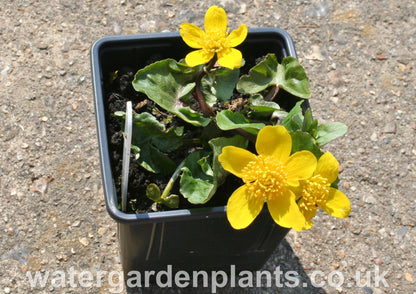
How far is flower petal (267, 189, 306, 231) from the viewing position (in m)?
0.83

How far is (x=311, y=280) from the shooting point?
53.8 inches

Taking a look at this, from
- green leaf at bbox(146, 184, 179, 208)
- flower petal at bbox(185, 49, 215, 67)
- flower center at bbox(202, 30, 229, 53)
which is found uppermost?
flower center at bbox(202, 30, 229, 53)

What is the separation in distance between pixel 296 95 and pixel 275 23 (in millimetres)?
810

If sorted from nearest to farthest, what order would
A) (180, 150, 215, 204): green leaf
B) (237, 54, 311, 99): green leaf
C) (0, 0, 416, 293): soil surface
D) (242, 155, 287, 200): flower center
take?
1. (242, 155, 287, 200): flower center
2. (180, 150, 215, 204): green leaf
3. (237, 54, 311, 99): green leaf
4. (0, 0, 416, 293): soil surface

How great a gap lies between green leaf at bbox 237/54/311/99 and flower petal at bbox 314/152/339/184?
211mm

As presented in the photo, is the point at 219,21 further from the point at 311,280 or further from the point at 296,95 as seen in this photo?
the point at 311,280

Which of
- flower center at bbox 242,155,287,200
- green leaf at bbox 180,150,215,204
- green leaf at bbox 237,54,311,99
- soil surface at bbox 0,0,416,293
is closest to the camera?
flower center at bbox 242,155,287,200

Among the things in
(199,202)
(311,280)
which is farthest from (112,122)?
(311,280)

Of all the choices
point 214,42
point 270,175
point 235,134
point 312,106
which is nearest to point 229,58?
point 214,42

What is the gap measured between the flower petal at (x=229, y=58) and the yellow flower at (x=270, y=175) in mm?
163

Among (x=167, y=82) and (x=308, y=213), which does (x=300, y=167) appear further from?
(x=167, y=82)

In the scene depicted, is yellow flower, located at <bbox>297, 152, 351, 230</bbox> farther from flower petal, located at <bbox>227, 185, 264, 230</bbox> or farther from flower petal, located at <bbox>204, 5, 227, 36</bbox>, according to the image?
flower petal, located at <bbox>204, 5, 227, 36</bbox>

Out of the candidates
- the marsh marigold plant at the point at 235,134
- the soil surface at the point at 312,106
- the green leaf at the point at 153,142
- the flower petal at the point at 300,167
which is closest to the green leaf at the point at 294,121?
the marsh marigold plant at the point at 235,134

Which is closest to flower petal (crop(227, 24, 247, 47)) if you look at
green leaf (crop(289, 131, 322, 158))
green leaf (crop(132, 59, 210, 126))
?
green leaf (crop(132, 59, 210, 126))
